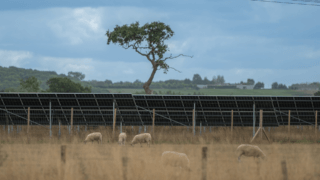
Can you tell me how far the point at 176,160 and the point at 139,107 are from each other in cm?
1250

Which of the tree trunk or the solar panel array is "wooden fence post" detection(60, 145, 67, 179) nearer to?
the solar panel array

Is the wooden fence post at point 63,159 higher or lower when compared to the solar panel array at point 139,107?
lower

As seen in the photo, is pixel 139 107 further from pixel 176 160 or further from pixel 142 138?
pixel 176 160

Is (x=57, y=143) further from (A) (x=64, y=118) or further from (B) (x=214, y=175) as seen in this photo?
(B) (x=214, y=175)

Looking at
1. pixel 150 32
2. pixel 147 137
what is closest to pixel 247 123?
pixel 147 137

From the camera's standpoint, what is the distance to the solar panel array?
22938mm

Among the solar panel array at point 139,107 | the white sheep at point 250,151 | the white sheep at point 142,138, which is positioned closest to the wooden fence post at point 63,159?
the white sheep at point 250,151

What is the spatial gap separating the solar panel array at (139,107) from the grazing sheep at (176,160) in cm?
1079

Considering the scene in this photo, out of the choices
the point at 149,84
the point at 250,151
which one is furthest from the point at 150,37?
the point at 250,151

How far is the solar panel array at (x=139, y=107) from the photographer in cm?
2294

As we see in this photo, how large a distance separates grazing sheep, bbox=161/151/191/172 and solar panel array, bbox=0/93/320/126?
35.4 ft

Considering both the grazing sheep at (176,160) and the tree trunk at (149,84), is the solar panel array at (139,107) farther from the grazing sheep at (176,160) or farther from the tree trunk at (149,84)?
the tree trunk at (149,84)

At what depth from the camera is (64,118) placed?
24.6 meters

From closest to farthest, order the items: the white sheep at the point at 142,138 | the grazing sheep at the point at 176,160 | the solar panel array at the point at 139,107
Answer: the grazing sheep at the point at 176,160
the white sheep at the point at 142,138
the solar panel array at the point at 139,107
